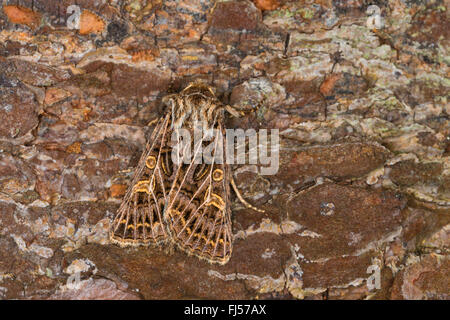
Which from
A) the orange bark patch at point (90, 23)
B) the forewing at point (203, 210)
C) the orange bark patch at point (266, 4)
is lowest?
the forewing at point (203, 210)

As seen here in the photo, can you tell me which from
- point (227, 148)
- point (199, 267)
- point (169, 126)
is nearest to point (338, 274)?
point (199, 267)

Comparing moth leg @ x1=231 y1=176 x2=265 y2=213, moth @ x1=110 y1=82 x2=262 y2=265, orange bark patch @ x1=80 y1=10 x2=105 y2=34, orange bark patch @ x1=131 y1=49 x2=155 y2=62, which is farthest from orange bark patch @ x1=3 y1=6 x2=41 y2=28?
moth leg @ x1=231 y1=176 x2=265 y2=213

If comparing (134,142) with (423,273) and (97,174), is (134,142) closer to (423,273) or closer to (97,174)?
(97,174)

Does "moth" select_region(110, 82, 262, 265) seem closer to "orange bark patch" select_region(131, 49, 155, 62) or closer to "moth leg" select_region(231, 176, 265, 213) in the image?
"moth leg" select_region(231, 176, 265, 213)

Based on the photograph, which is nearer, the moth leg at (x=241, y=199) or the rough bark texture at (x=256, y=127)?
the rough bark texture at (x=256, y=127)

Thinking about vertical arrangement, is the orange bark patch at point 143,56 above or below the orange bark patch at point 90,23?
below

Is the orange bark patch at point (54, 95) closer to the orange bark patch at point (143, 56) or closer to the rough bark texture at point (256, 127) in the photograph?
the rough bark texture at point (256, 127)

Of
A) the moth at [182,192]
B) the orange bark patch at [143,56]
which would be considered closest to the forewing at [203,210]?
the moth at [182,192]
